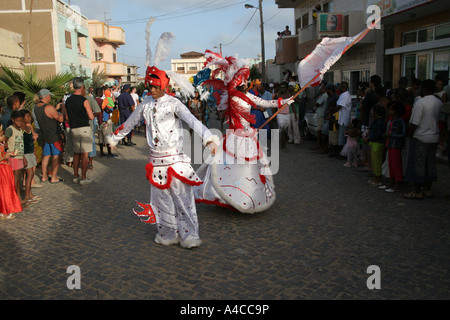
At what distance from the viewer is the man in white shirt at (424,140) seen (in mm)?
6008

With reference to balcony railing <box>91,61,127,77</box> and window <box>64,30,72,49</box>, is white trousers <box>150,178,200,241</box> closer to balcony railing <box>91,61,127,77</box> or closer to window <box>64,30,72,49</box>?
window <box>64,30,72,49</box>

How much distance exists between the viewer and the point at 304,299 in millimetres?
3291

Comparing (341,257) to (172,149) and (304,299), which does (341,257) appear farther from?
(172,149)

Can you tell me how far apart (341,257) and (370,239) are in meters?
0.68

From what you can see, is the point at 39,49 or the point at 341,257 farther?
the point at 39,49

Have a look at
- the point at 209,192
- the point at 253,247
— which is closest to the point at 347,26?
the point at 209,192

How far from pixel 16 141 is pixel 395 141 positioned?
6.08m

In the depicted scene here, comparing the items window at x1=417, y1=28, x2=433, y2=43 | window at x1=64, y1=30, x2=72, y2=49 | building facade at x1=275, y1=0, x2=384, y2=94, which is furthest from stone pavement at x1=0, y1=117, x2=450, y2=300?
window at x1=64, y1=30, x2=72, y2=49

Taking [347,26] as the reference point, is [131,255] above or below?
below

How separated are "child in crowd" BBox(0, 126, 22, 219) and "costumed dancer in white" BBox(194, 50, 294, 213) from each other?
9.02ft

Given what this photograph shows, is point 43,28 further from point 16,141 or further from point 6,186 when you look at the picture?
point 6,186

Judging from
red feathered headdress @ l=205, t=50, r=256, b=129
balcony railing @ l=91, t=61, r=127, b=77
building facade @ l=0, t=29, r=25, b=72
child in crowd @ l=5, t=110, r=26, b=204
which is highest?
balcony railing @ l=91, t=61, r=127, b=77

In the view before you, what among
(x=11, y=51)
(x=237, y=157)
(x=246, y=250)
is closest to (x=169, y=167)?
(x=246, y=250)

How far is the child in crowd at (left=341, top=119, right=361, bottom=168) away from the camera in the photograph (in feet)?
28.8
